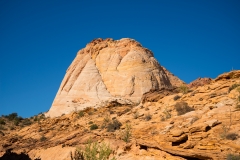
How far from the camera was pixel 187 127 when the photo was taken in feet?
34.0

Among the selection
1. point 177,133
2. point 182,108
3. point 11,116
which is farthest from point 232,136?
point 11,116

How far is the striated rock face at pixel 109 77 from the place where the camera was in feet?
96.1

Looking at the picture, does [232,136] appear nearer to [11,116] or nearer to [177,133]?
[177,133]

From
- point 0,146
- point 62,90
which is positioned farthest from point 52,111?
point 0,146

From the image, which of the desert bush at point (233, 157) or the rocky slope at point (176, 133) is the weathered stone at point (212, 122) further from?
the desert bush at point (233, 157)

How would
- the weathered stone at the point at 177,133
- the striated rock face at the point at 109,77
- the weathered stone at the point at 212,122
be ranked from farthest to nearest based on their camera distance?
the striated rock face at the point at 109,77 → the weathered stone at the point at 212,122 → the weathered stone at the point at 177,133

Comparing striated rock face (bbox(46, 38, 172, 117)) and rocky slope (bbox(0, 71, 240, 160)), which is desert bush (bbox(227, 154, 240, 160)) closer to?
rocky slope (bbox(0, 71, 240, 160))

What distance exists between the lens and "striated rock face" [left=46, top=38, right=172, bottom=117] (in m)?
29.3

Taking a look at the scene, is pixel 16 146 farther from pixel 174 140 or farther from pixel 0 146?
pixel 174 140

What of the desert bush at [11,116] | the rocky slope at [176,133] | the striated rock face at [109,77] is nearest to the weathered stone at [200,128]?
the rocky slope at [176,133]

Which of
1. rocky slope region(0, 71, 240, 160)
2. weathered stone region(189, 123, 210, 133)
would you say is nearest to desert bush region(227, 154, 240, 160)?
rocky slope region(0, 71, 240, 160)

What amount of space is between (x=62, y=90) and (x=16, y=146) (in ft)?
50.2

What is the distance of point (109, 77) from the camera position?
104 feet

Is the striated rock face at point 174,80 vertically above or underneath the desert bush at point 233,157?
above
